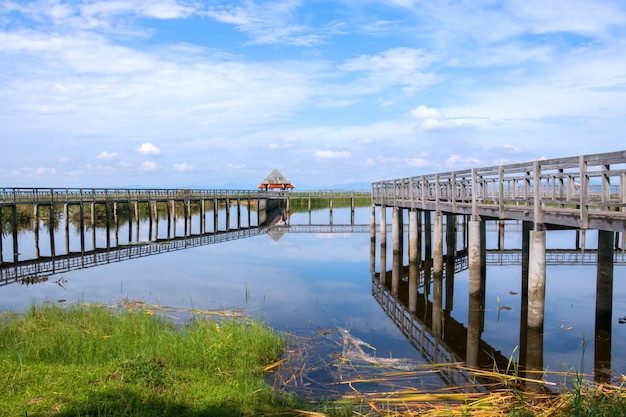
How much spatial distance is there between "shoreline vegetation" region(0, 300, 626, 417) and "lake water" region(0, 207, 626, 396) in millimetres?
797

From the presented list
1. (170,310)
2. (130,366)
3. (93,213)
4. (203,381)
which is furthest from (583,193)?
(93,213)

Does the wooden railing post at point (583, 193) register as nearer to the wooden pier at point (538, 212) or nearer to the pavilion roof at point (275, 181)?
the wooden pier at point (538, 212)

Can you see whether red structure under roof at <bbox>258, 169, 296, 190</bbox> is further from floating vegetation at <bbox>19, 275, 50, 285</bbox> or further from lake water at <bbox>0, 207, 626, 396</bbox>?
floating vegetation at <bbox>19, 275, 50, 285</bbox>

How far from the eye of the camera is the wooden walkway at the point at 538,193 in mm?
9500

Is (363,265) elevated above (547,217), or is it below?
below

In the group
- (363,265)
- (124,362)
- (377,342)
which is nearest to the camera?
(124,362)

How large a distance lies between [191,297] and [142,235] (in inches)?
921

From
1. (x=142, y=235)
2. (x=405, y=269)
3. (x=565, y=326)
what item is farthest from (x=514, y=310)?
(x=142, y=235)

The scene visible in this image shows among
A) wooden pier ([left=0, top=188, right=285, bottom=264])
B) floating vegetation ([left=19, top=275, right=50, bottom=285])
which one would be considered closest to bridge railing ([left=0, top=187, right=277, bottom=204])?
wooden pier ([left=0, top=188, right=285, bottom=264])

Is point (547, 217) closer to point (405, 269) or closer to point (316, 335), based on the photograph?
point (316, 335)

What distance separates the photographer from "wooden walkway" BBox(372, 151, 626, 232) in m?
9.50

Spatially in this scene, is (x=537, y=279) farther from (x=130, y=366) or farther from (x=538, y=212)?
(x=130, y=366)

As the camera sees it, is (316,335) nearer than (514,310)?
Yes

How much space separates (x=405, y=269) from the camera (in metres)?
25.0
